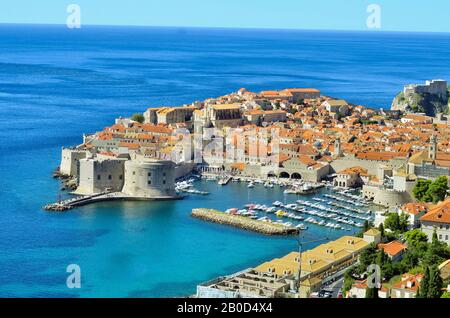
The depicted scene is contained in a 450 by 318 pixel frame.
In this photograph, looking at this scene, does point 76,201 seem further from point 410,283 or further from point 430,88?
point 430,88

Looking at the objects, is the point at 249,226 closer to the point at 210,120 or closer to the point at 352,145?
the point at 352,145

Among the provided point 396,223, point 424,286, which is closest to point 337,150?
point 396,223

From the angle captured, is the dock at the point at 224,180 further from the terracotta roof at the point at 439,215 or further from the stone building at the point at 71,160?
the terracotta roof at the point at 439,215

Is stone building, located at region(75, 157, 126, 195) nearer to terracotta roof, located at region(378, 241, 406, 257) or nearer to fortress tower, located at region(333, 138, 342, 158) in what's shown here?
fortress tower, located at region(333, 138, 342, 158)

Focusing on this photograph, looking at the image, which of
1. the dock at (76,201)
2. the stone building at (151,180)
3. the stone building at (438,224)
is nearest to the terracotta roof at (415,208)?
the stone building at (438,224)

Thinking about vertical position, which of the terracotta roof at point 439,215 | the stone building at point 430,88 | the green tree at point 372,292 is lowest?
the terracotta roof at point 439,215

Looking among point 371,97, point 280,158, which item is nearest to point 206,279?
point 280,158
